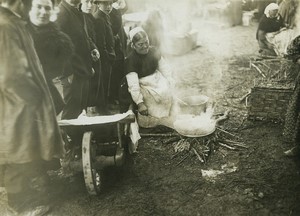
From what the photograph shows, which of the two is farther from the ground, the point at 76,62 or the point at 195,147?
the point at 76,62

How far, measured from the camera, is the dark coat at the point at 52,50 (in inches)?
174

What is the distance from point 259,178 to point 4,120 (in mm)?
3580

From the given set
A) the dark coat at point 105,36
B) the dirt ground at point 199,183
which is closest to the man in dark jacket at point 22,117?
the dirt ground at point 199,183

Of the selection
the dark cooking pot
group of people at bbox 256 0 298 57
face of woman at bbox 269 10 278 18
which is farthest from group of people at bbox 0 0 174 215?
face of woman at bbox 269 10 278 18

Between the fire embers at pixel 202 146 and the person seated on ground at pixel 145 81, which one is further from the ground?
the person seated on ground at pixel 145 81

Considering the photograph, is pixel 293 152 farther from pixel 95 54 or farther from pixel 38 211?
pixel 38 211

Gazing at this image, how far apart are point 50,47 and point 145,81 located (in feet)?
5.91

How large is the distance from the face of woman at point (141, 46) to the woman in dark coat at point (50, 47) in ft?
3.89

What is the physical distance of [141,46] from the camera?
556 cm

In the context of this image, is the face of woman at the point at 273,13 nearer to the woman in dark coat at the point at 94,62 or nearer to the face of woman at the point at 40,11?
the woman in dark coat at the point at 94,62

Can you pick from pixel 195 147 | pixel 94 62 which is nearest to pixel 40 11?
pixel 94 62

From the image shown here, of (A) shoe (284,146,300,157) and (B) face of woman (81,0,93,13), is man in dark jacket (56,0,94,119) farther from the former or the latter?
(A) shoe (284,146,300,157)

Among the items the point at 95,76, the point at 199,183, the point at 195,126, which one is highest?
the point at 95,76

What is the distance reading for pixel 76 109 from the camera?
18.0ft
